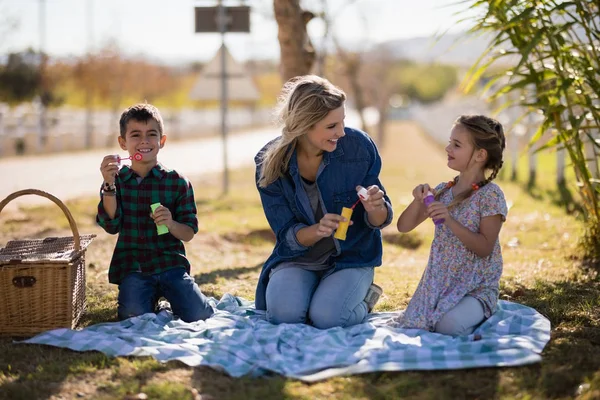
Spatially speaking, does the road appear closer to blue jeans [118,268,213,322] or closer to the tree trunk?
the tree trunk

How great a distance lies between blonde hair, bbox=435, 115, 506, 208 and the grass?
83 cm

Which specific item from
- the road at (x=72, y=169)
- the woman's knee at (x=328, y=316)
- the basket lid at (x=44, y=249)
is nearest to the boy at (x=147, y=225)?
the basket lid at (x=44, y=249)

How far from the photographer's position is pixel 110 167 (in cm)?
427

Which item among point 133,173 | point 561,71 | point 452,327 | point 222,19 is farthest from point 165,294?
point 222,19

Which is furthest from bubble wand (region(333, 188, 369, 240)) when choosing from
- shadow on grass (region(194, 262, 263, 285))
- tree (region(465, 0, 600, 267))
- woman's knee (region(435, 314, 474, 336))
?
shadow on grass (region(194, 262, 263, 285))

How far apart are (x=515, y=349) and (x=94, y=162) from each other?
621 inches

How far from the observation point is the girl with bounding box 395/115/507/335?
404cm

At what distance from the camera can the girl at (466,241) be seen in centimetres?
404

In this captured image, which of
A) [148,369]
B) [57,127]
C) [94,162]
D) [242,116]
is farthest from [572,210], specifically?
[242,116]

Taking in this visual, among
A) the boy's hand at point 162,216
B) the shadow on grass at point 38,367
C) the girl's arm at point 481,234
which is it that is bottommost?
the shadow on grass at point 38,367

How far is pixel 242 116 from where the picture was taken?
162 feet

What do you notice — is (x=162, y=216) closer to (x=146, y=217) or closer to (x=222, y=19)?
(x=146, y=217)

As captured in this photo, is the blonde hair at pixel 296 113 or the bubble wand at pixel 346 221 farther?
the blonde hair at pixel 296 113

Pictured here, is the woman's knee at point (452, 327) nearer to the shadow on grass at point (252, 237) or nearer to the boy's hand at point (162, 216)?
the boy's hand at point (162, 216)
